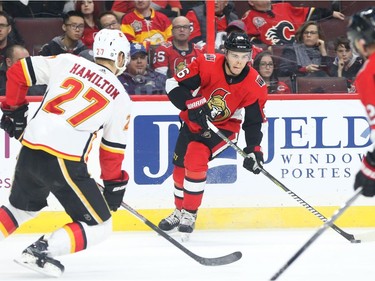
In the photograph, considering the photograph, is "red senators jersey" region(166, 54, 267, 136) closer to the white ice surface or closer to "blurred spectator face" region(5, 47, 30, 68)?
the white ice surface

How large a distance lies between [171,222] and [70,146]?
1.58 meters

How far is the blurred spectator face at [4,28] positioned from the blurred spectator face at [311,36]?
5.83 feet

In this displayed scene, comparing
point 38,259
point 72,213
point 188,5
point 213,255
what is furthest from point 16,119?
point 188,5

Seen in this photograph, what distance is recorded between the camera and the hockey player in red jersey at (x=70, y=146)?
3.96 metres

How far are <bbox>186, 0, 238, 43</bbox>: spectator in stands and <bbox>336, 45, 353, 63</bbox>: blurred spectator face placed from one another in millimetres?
689

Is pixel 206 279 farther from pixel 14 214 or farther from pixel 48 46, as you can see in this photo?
pixel 48 46

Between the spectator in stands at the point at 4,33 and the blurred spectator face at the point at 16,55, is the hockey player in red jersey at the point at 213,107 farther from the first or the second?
the spectator in stands at the point at 4,33

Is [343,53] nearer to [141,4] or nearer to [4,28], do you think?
[141,4]

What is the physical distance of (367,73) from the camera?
3439 millimetres

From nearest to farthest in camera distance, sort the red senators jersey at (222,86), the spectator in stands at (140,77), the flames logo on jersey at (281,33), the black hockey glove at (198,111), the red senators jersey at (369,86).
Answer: the red senators jersey at (369,86) < the black hockey glove at (198,111) < the red senators jersey at (222,86) < the spectator in stands at (140,77) < the flames logo on jersey at (281,33)

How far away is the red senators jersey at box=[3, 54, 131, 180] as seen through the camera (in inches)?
156

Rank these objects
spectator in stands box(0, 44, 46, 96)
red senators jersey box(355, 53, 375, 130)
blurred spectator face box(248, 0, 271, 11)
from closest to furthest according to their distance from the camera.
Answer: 1. red senators jersey box(355, 53, 375, 130)
2. spectator in stands box(0, 44, 46, 96)
3. blurred spectator face box(248, 0, 271, 11)

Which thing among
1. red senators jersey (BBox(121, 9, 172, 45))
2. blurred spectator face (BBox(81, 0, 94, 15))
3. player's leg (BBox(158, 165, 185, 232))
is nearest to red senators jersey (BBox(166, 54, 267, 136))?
player's leg (BBox(158, 165, 185, 232))

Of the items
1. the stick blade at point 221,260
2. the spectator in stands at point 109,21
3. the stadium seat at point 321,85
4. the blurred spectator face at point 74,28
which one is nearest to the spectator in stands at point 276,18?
the stadium seat at point 321,85
